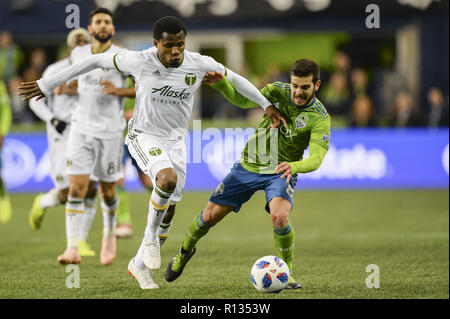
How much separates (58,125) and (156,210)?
2.45 m

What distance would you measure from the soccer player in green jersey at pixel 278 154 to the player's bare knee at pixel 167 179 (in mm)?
548

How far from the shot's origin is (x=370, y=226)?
10.5 metres

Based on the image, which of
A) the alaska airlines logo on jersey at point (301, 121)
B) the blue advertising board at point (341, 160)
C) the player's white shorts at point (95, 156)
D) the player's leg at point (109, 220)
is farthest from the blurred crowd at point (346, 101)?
the alaska airlines logo on jersey at point (301, 121)

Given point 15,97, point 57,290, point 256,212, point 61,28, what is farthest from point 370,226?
point 61,28

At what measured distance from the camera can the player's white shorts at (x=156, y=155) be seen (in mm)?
6199

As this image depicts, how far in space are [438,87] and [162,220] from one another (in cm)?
1260

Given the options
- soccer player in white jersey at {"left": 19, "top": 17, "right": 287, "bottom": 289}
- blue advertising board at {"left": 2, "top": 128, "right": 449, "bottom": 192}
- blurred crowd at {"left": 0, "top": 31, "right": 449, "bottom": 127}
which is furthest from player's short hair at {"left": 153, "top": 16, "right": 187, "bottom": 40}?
blurred crowd at {"left": 0, "top": 31, "right": 449, "bottom": 127}

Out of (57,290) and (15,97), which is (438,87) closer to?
(15,97)

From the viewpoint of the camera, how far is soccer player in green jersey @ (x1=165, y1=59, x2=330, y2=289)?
623 cm

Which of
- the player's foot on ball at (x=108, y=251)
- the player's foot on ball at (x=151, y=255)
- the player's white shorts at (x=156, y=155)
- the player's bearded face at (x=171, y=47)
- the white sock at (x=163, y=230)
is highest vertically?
the player's bearded face at (x=171, y=47)

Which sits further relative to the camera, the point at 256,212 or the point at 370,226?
the point at 256,212

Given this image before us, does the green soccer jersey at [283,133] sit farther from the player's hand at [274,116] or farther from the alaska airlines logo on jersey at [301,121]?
the player's hand at [274,116]

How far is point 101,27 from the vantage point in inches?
296

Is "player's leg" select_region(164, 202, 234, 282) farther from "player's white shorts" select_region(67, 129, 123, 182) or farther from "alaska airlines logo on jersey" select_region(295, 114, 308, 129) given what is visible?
"player's white shorts" select_region(67, 129, 123, 182)
